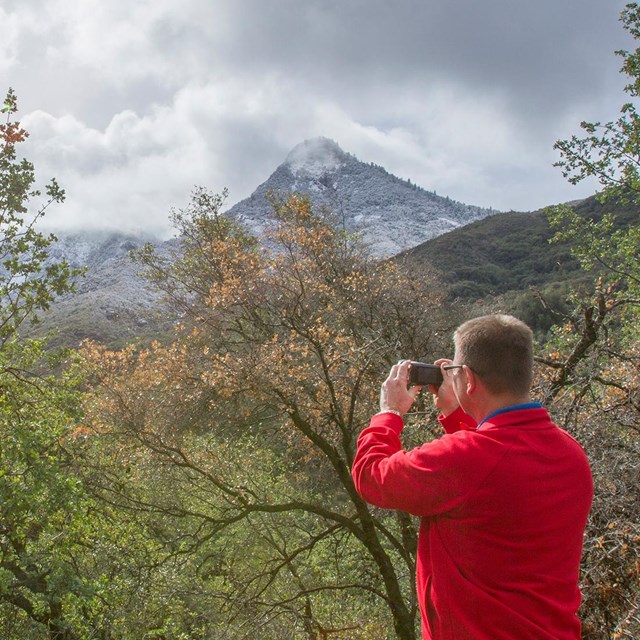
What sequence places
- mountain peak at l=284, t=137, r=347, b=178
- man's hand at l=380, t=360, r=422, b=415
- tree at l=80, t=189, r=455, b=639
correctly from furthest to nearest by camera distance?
mountain peak at l=284, t=137, r=347, b=178 < tree at l=80, t=189, r=455, b=639 < man's hand at l=380, t=360, r=422, b=415

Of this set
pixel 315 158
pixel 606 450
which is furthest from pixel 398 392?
pixel 315 158

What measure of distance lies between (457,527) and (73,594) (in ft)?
27.8

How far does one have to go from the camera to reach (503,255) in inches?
2817

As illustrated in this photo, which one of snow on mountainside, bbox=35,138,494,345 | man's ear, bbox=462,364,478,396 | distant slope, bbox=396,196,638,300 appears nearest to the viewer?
man's ear, bbox=462,364,478,396

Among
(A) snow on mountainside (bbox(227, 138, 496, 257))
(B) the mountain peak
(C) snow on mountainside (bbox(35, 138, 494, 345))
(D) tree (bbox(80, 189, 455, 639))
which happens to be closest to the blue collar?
(D) tree (bbox(80, 189, 455, 639))

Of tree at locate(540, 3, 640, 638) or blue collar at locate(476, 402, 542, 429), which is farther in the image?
tree at locate(540, 3, 640, 638)

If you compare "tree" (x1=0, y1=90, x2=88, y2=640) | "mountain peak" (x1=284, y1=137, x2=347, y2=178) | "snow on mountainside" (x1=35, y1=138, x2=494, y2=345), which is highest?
"mountain peak" (x1=284, y1=137, x2=347, y2=178)

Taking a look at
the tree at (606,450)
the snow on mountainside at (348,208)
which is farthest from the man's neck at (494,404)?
the snow on mountainside at (348,208)

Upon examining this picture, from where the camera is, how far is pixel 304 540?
13773 mm

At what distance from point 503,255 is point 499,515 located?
74.8 m

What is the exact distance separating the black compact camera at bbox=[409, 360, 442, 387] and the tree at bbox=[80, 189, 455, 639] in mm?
5475

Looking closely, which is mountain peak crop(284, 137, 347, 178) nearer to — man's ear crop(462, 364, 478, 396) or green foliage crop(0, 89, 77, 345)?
green foliage crop(0, 89, 77, 345)

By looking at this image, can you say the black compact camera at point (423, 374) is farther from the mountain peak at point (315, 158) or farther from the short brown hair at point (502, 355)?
the mountain peak at point (315, 158)

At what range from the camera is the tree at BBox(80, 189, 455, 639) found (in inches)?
379
